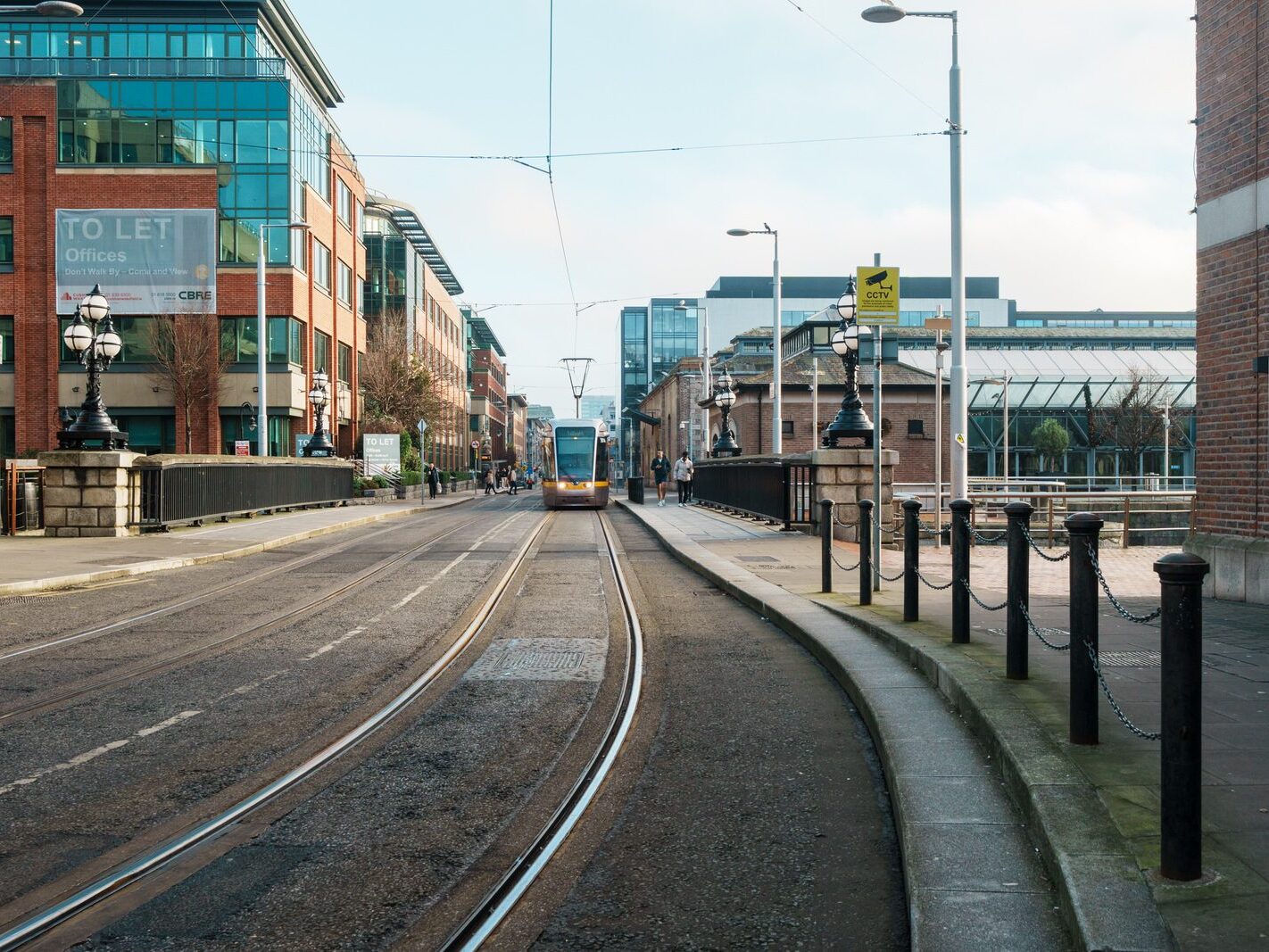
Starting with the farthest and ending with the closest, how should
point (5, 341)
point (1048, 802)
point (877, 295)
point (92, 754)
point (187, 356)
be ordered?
point (5, 341) → point (187, 356) → point (877, 295) → point (92, 754) → point (1048, 802)

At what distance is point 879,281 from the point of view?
12117 mm

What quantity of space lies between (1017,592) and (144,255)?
3587 centimetres

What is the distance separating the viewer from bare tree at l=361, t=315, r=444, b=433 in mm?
53438

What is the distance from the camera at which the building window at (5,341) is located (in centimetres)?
4553

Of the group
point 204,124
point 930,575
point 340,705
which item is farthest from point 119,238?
point 340,705

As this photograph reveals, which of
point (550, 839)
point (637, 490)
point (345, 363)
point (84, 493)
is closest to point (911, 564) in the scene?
point (550, 839)

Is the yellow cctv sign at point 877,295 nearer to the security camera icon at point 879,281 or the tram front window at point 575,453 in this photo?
the security camera icon at point 879,281

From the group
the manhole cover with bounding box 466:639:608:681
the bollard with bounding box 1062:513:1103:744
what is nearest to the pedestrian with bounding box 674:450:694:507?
the manhole cover with bounding box 466:639:608:681

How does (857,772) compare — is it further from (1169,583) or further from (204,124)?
(204,124)

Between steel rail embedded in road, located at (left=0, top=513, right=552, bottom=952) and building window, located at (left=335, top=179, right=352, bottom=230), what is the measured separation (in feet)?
164

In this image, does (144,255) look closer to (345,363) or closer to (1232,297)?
(345,363)

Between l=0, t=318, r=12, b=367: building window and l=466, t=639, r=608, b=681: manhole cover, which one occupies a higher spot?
l=0, t=318, r=12, b=367: building window

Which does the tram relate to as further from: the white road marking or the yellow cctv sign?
the white road marking

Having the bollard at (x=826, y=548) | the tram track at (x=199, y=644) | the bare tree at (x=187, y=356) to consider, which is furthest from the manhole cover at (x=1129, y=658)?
the bare tree at (x=187, y=356)
